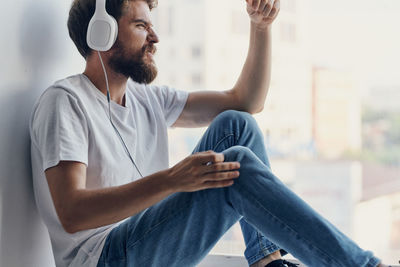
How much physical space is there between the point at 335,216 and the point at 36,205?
18.2 m

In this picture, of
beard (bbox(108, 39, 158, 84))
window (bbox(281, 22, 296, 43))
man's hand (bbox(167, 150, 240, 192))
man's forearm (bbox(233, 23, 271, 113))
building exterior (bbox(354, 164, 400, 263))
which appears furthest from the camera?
building exterior (bbox(354, 164, 400, 263))

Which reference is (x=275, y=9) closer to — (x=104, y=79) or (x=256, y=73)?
(x=256, y=73)

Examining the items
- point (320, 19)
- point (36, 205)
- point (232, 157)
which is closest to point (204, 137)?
point (232, 157)

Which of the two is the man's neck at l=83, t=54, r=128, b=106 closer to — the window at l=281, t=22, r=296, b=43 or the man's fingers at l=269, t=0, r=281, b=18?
the man's fingers at l=269, t=0, r=281, b=18

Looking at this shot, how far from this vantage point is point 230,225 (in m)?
0.99

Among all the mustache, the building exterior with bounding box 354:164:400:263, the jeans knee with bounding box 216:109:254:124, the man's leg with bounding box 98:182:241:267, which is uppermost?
the mustache

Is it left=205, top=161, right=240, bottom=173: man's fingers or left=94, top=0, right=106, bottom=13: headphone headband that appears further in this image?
left=94, top=0, right=106, bottom=13: headphone headband

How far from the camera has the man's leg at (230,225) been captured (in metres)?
0.88

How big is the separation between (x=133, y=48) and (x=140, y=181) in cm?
41

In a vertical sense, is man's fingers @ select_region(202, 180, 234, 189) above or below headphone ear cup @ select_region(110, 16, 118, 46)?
below

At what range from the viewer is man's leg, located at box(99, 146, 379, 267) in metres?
0.88

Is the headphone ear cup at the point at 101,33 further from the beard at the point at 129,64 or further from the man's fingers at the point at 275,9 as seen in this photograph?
the man's fingers at the point at 275,9

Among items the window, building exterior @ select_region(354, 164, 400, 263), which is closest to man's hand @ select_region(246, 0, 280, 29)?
the window

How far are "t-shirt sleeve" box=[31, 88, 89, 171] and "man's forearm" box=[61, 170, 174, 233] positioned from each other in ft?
0.28
